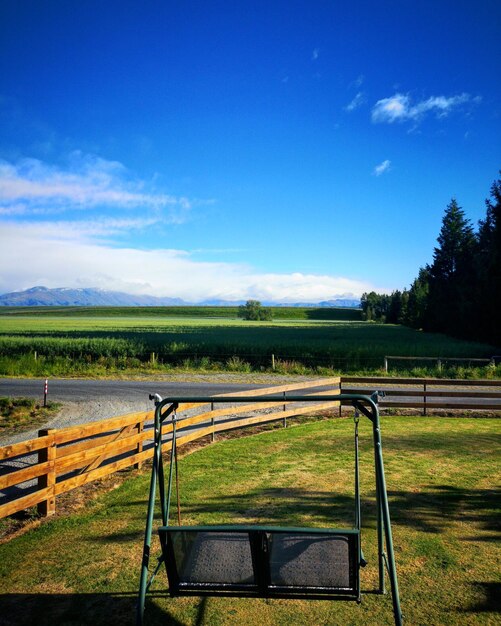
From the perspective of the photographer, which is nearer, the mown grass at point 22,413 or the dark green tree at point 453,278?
the mown grass at point 22,413

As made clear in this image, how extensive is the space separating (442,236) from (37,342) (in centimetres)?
5951

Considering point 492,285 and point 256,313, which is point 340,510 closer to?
point 492,285

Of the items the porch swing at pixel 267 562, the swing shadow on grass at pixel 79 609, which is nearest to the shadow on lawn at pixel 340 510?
the swing shadow on grass at pixel 79 609

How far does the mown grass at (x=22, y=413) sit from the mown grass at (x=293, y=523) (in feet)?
23.1

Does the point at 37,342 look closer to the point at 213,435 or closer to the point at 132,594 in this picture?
the point at 213,435

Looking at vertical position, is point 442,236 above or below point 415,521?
above

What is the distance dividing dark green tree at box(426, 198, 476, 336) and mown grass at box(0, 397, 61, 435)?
44600mm

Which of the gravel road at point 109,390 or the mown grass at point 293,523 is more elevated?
the mown grass at point 293,523

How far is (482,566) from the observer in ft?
17.3

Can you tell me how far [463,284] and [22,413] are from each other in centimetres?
5154

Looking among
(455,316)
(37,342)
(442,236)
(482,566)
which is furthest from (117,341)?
(442,236)

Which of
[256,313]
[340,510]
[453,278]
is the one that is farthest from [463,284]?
[256,313]

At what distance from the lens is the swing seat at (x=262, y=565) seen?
376 centimetres

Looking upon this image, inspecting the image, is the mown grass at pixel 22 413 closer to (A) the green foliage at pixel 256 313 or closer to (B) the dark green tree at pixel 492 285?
(B) the dark green tree at pixel 492 285
